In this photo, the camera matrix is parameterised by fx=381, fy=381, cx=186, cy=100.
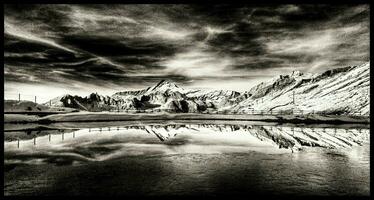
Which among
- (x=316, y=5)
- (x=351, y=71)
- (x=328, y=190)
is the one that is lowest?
(x=328, y=190)

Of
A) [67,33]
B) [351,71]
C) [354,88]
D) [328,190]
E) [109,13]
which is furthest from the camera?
[351,71]

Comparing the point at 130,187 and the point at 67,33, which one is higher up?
the point at 67,33

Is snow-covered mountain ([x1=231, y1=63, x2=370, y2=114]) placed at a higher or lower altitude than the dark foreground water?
A: higher

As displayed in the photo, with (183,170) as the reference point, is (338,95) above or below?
above

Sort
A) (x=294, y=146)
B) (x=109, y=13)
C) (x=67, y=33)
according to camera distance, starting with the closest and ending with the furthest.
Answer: (x=109, y=13) < (x=67, y=33) < (x=294, y=146)

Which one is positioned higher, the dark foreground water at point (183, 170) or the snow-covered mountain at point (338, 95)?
the snow-covered mountain at point (338, 95)

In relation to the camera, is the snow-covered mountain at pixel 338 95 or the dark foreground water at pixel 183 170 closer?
the dark foreground water at pixel 183 170

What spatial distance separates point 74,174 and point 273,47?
845 centimetres

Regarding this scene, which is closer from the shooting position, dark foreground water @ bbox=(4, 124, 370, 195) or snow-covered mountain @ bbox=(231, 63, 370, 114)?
dark foreground water @ bbox=(4, 124, 370, 195)

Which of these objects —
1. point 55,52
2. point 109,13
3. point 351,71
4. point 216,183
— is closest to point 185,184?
point 216,183

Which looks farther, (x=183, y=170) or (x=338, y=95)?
(x=338, y=95)

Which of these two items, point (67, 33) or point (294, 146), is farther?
point (294, 146)

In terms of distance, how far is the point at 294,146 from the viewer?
1530cm

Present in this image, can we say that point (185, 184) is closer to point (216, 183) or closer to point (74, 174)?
point (216, 183)
